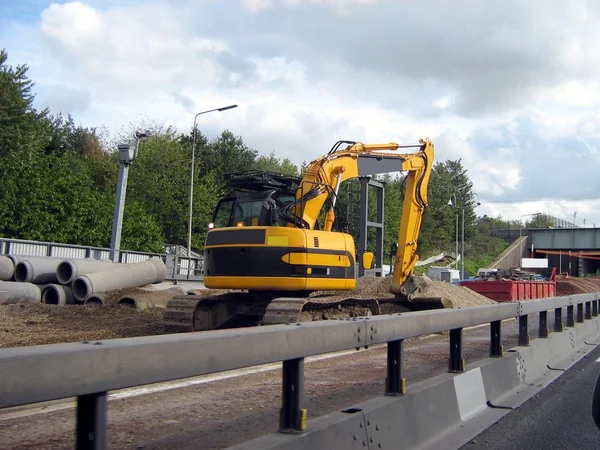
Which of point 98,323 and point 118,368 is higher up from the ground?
point 118,368

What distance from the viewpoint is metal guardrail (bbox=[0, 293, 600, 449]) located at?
235cm

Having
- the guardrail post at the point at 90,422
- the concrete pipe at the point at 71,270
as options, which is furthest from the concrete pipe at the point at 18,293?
the guardrail post at the point at 90,422

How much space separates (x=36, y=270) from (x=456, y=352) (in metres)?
Result: 14.4

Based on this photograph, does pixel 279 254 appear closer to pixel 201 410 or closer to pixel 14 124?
pixel 201 410

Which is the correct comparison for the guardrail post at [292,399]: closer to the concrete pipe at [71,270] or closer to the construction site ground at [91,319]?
the construction site ground at [91,319]

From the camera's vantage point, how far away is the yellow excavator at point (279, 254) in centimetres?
1178

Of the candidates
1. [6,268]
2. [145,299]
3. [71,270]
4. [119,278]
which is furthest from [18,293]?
[145,299]

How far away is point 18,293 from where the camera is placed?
17328 mm

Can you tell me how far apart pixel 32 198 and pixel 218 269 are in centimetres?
3152

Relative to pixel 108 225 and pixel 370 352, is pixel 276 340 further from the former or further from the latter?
pixel 108 225

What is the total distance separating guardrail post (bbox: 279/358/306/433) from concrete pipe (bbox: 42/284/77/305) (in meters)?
15.0

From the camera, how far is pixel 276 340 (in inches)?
140

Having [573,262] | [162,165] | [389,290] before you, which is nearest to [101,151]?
[162,165]

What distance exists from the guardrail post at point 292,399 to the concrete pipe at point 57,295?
1501 cm
